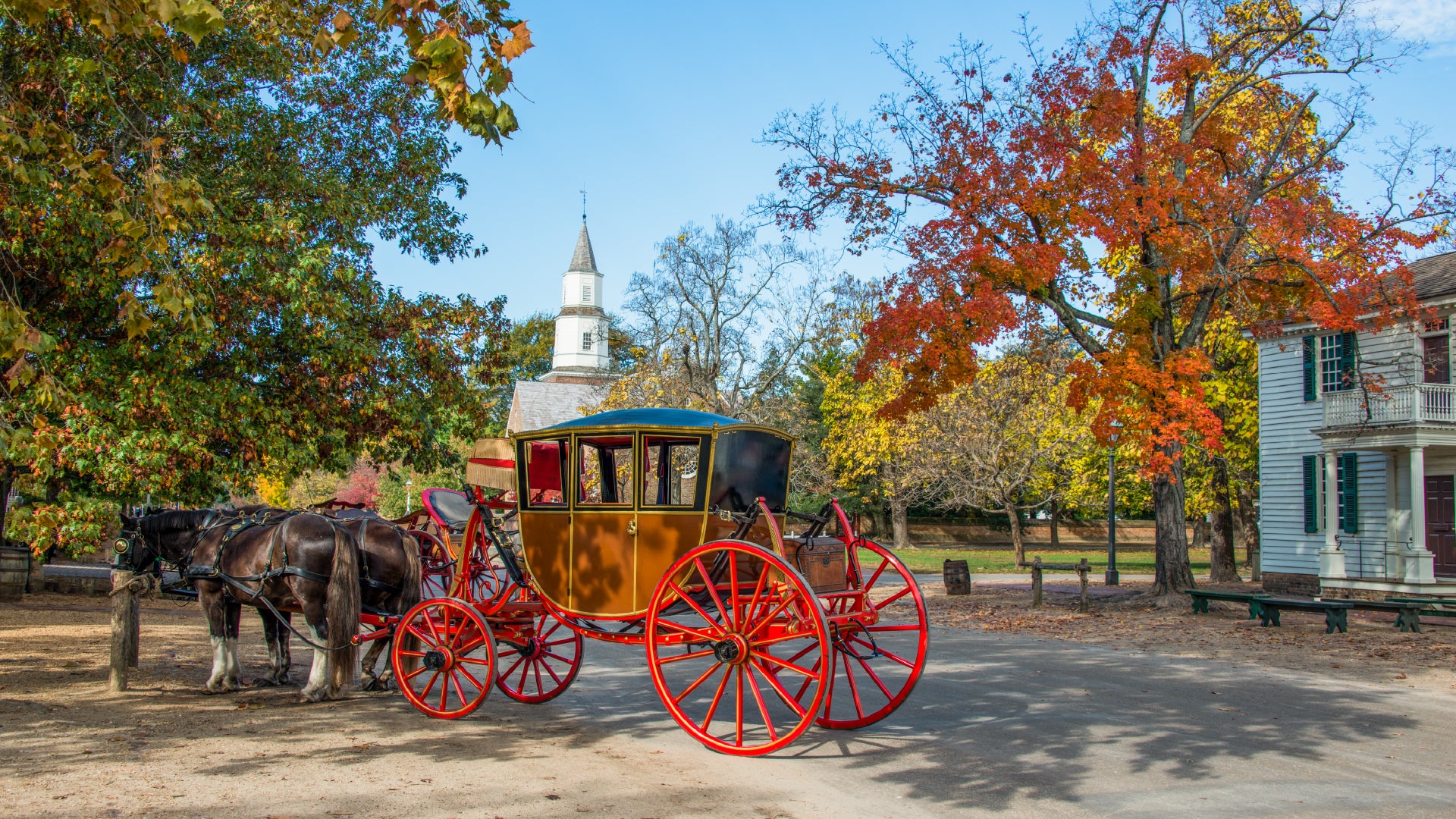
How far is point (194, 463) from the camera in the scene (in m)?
13.7

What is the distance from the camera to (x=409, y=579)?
33.5 feet

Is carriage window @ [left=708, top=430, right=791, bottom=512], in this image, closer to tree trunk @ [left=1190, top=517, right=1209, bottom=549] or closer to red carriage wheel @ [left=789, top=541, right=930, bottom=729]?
red carriage wheel @ [left=789, top=541, right=930, bottom=729]

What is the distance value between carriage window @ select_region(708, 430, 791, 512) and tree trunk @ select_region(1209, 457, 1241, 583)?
24.9m

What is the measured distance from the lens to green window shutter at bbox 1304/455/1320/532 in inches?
987

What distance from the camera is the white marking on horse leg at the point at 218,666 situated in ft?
32.7

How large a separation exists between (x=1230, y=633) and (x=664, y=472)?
38.3ft

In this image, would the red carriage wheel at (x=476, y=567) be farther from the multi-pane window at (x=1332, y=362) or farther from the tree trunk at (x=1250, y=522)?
the tree trunk at (x=1250, y=522)

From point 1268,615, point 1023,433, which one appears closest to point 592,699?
point 1268,615

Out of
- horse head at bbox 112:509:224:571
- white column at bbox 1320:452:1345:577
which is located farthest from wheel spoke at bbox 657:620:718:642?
white column at bbox 1320:452:1345:577

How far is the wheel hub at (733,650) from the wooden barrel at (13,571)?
58.4ft

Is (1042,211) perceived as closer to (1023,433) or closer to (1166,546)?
(1166,546)

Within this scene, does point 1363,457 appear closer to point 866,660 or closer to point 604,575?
point 866,660

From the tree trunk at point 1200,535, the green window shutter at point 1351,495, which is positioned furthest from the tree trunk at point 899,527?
the green window shutter at point 1351,495

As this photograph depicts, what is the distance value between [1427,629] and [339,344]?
55.9 ft
